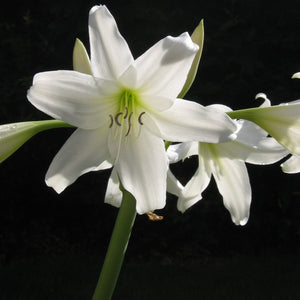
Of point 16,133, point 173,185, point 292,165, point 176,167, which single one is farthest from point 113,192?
point 176,167

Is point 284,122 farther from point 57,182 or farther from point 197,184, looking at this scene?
point 57,182

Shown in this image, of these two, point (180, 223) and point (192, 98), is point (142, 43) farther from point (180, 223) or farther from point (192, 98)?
point (180, 223)

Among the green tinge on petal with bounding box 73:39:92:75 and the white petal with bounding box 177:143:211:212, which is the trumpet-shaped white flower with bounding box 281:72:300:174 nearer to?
the white petal with bounding box 177:143:211:212

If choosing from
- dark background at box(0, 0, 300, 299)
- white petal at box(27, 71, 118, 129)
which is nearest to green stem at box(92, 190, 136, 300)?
white petal at box(27, 71, 118, 129)

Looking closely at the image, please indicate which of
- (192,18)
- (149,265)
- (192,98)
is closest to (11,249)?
(149,265)

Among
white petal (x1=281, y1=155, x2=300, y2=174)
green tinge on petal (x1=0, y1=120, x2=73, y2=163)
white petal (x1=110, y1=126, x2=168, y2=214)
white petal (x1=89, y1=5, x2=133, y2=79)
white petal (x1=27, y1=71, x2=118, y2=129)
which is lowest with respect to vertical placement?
white petal (x1=281, y1=155, x2=300, y2=174)

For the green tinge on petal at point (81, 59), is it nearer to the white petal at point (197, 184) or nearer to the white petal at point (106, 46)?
the white petal at point (106, 46)
